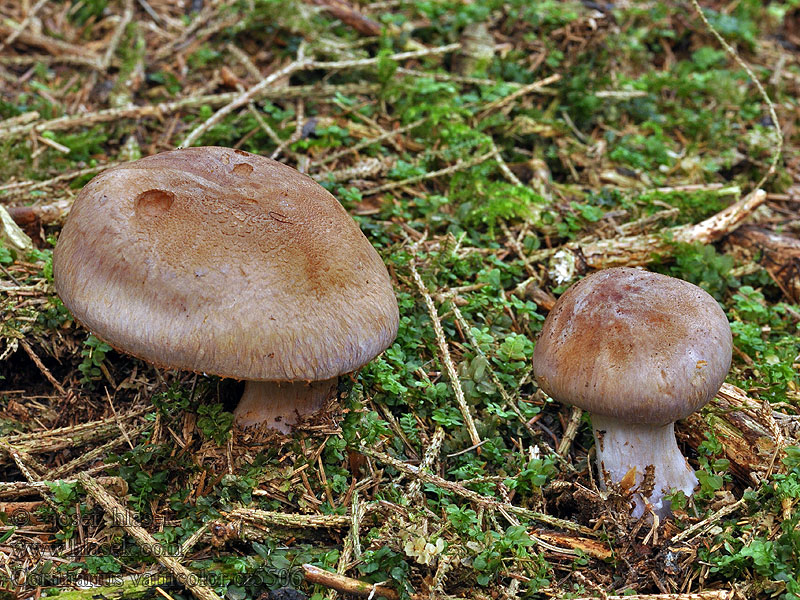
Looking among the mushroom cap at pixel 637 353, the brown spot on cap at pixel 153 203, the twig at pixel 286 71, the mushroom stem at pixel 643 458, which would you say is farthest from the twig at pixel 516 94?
the brown spot on cap at pixel 153 203

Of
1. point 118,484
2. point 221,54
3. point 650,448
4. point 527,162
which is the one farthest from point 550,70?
point 118,484

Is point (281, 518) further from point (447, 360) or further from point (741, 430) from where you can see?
point (741, 430)

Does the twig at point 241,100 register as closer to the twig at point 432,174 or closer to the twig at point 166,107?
the twig at point 166,107

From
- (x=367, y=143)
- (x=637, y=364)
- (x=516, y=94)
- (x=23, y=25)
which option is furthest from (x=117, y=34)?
(x=637, y=364)

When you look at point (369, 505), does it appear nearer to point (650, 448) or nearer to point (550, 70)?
point (650, 448)

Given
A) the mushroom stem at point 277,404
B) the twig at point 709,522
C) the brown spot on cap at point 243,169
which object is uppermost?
the brown spot on cap at point 243,169
